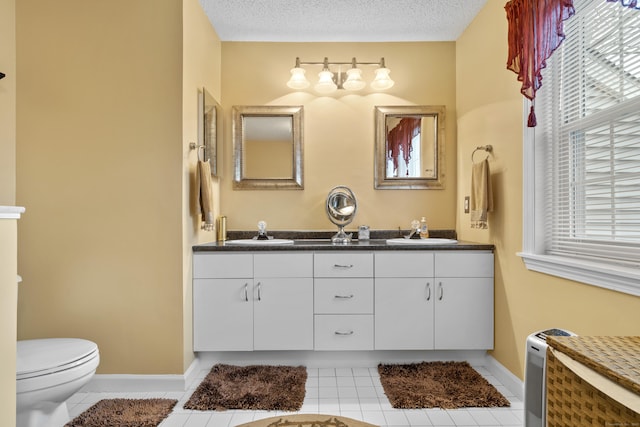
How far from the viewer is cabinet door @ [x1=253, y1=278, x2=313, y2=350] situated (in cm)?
254

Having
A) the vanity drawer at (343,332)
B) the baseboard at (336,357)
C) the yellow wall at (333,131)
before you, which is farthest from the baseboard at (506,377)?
the yellow wall at (333,131)

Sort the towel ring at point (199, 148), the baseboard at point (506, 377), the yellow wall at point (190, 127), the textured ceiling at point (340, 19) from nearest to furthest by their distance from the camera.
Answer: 1. the baseboard at point (506, 377)
2. the yellow wall at point (190, 127)
3. the towel ring at point (199, 148)
4. the textured ceiling at point (340, 19)

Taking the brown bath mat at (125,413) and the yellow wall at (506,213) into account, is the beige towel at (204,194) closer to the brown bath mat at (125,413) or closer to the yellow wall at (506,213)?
the brown bath mat at (125,413)

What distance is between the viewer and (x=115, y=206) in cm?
229

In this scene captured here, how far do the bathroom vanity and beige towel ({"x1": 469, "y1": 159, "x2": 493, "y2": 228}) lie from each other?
0.64 feet

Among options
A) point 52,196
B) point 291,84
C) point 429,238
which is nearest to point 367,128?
point 291,84

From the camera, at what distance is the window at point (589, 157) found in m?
1.53

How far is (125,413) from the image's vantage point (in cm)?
204

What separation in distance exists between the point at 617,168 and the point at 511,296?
3.26ft

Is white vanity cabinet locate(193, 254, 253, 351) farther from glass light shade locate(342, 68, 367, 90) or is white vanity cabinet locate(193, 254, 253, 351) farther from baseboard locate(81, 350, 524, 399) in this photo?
glass light shade locate(342, 68, 367, 90)

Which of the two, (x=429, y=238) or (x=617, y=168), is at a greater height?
(x=617, y=168)

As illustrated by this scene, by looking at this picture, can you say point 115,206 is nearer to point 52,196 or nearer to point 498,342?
point 52,196

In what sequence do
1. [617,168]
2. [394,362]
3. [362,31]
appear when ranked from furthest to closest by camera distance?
1. [362,31]
2. [394,362]
3. [617,168]

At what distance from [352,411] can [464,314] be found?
0.99 metres
